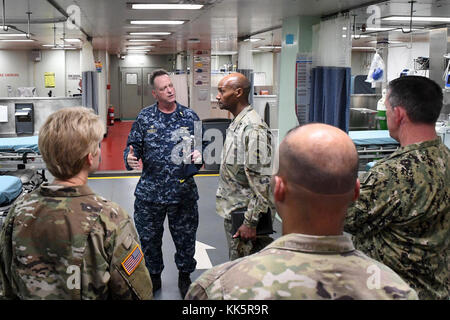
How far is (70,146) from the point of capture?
5.21 feet

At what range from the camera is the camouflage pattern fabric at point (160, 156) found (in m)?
A: 3.62

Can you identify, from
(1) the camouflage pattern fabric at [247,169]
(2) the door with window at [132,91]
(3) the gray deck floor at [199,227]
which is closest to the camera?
(1) the camouflage pattern fabric at [247,169]

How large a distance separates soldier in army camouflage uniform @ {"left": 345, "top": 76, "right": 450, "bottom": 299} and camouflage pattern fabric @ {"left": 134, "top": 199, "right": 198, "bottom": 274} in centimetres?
198

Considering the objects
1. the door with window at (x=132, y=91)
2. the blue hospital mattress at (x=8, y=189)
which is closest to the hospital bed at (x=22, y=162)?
the blue hospital mattress at (x=8, y=189)

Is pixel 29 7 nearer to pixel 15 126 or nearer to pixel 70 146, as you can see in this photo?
pixel 15 126

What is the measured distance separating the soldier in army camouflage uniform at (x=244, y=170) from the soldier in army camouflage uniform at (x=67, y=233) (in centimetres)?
133

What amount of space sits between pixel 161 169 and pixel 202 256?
1422 millimetres

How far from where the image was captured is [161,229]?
12.4 feet

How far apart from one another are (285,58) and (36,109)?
20.4 ft

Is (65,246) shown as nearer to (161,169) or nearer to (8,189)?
(161,169)

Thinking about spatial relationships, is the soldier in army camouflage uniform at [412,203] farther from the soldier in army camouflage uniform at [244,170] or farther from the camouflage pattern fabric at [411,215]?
the soldier in army camouflage uniform at [244,170]

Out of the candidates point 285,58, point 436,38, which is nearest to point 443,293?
point 285,58

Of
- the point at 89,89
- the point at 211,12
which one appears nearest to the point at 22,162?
the point at 211,12

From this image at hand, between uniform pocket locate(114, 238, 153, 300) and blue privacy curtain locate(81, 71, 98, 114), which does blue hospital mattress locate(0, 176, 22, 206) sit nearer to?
uniform pocket locate(114, 238, 153, 300)
